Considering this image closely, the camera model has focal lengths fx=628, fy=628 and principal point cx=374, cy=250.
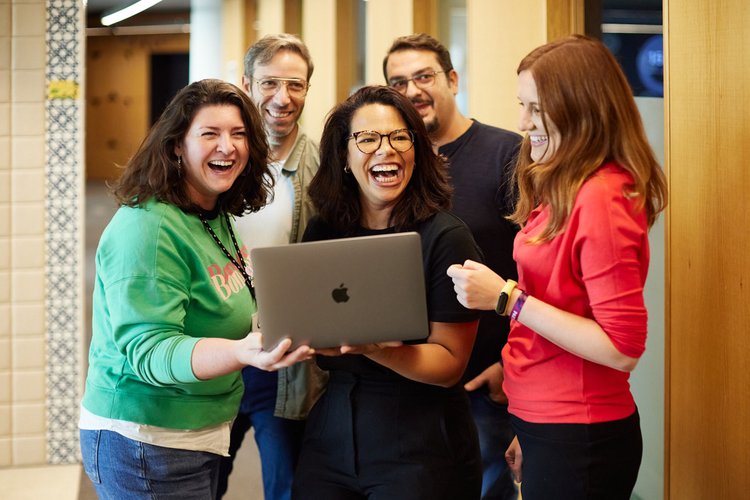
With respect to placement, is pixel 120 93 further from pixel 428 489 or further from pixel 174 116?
pixel 428 489

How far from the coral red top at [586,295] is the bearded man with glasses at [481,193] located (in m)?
0.63

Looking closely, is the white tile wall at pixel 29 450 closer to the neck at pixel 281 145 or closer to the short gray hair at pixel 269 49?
the neck at pixel 281 145

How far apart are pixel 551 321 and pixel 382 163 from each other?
0.61 metres

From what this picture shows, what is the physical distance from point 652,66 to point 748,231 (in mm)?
882

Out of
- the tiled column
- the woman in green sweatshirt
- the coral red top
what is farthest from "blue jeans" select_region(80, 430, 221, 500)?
the tiled column

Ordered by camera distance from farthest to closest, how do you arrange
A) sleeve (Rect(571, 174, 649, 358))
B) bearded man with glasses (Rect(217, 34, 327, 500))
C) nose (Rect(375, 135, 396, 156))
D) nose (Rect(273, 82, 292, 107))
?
nose (Rect(273, 82, 292, 107)) < bearded man with glasses (Rect(217, 34, 327, 500)) < nose (Rect(375, 135, 396, 156)) < sleeve (Rect(571, 174, 649, 358))

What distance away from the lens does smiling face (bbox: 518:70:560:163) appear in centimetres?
124

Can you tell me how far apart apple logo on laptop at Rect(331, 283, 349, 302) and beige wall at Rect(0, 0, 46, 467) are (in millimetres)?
2518

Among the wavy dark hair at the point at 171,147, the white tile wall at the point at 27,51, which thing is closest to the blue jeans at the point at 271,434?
the wavy dark hair at the point at 171,147

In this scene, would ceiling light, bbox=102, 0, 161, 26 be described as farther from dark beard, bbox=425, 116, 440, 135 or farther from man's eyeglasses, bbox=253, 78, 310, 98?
dark beard, bbox=425, 116, 440, 135

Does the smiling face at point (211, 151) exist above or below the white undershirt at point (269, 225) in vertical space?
above

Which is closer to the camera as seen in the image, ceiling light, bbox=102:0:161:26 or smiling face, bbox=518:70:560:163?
smiling face, bbox=518:70:560:163

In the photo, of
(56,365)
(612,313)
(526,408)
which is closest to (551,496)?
(526,408)

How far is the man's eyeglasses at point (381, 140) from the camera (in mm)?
1577
